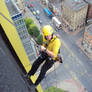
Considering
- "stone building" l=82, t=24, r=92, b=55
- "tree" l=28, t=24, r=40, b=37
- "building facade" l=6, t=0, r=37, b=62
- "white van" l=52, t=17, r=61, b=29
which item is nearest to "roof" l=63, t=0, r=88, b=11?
"white van" l=52, t=17, r=61, b=29

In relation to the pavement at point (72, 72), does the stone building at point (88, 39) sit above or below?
above

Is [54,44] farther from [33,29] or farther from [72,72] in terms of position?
[33,29]

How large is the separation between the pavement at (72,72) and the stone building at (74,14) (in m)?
6.09

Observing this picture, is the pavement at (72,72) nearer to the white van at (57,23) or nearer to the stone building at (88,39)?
the stone building at (88,39)

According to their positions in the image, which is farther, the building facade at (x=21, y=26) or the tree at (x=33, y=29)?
the tree at (x=33, y=29)

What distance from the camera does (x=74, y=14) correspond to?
43.1 m

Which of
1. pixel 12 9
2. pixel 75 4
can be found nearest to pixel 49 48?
pixel 12 9

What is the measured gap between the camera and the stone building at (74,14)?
140 feet

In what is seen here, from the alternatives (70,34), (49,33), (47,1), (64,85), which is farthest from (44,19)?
(49,33)

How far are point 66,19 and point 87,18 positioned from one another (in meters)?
7.37

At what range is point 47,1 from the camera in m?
58.5

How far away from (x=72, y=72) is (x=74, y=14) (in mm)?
17970

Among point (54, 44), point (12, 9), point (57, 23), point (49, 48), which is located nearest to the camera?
point (54, 44)

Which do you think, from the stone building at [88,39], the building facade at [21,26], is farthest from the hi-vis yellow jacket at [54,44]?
the stone building at [88,39]
